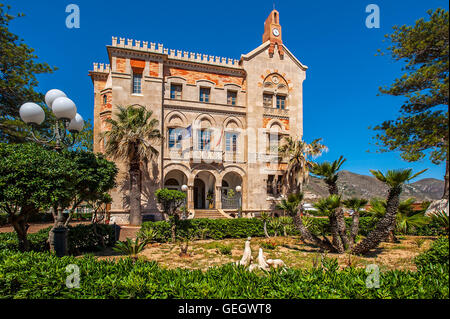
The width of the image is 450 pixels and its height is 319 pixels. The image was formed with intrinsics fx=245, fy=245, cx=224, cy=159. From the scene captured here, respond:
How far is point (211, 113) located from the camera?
934 inches

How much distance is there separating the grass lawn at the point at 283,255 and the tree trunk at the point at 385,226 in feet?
1.44

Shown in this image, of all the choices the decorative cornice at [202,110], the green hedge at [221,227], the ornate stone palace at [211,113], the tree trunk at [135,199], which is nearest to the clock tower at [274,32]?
the ornate stone palace at [211,113]

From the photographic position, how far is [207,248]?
39.2 ft

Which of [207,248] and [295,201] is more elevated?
[295,201]

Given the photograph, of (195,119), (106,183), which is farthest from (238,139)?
(106,183)

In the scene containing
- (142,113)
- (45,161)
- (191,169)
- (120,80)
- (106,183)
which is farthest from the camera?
(191,169)

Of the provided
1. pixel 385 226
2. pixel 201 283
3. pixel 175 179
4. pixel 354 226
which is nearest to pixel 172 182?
pixel 175 179

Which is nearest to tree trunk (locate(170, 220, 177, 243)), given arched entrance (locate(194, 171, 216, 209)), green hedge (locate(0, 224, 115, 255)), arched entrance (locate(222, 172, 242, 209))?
green hedge (locate(0, 224, 115, 255))

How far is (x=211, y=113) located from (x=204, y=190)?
8.11 meters

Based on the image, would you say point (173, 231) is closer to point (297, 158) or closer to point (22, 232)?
point (22, 232)

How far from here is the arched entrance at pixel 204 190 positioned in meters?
25.0

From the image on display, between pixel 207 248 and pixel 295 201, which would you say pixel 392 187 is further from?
pixel 207 248

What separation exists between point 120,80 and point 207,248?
16.2m

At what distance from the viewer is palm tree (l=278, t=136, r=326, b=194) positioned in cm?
2308
